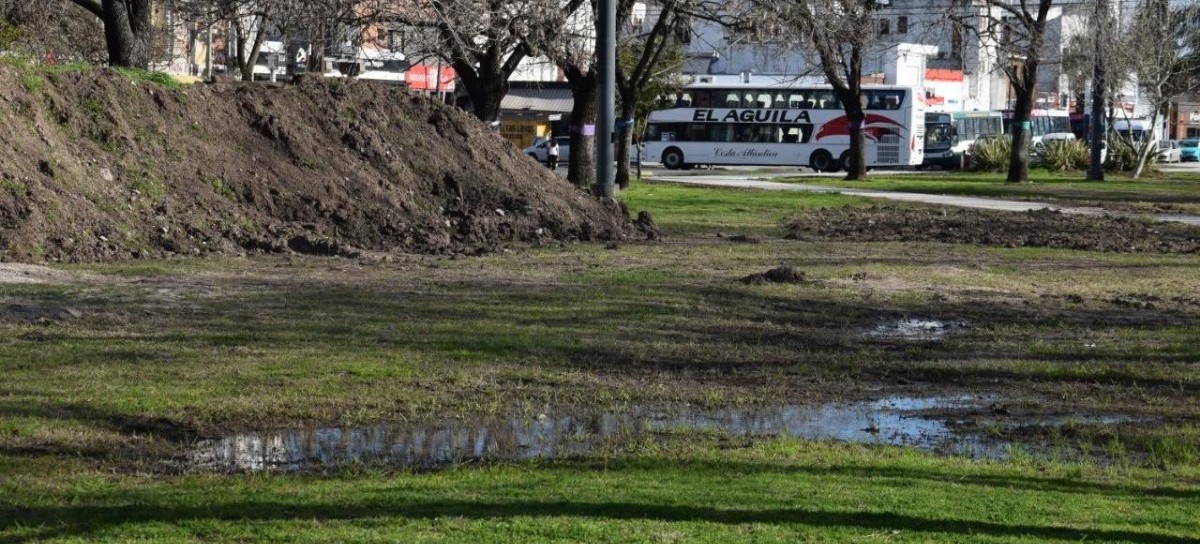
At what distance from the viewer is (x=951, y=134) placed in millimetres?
68438

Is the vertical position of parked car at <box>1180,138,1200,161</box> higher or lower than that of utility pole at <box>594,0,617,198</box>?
lower

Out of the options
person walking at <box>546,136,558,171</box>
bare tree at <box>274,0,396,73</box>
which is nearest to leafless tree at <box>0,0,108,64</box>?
bare tree at <box>274,0,396,73</box>

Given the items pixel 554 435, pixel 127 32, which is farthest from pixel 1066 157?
pixel 554 435

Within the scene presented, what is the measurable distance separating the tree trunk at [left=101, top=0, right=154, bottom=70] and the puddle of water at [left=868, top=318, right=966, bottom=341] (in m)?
14.4

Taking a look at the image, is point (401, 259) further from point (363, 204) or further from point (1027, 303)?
point (1027, 303)

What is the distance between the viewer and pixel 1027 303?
50.4ft

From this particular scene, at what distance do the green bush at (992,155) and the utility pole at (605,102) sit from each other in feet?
117

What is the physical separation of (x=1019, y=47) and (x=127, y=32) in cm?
2689

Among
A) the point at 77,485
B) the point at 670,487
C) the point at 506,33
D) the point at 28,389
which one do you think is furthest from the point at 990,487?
the point at 506,33

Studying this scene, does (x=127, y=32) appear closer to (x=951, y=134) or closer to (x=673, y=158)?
(x=673, y=158)

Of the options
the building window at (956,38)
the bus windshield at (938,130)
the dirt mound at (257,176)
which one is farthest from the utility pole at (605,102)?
the bus windshield at (938,130)

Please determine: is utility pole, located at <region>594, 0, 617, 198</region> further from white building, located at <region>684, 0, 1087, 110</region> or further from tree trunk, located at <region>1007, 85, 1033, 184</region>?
tree trunk, located at <region>1007, 85, 1033, 184</region>

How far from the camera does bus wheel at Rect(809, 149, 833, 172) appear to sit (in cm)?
6256

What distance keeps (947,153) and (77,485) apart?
2470 inches
